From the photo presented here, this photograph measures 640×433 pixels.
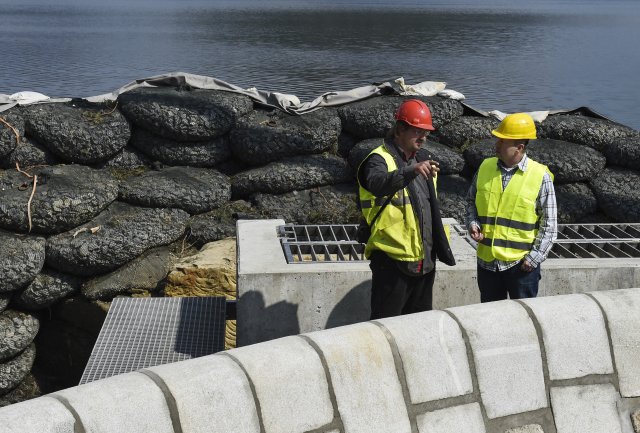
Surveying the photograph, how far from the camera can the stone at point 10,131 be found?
7824 millimetres

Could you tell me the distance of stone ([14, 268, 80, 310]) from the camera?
741 cm

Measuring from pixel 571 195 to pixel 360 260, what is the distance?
336 centimetres

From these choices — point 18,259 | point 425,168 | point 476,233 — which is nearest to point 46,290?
point 18,259

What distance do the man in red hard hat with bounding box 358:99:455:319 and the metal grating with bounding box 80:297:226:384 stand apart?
4.16ft

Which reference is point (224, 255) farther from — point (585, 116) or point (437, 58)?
point (437, 58)

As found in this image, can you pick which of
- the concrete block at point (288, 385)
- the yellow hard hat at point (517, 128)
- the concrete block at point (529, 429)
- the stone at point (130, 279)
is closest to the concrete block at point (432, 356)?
the concrete block at point (529, 429)

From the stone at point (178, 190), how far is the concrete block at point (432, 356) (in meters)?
4.61

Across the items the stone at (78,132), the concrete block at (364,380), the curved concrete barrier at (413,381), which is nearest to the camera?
the curved concrete barrier at (413,381)

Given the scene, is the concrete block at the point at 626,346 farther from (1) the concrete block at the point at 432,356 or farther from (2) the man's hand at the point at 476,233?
(2) the man's hand at the point at 476,233

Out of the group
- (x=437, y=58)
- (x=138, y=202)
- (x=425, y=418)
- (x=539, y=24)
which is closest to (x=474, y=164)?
(x=138, y=202)

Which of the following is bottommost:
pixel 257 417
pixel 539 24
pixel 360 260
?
pixel 539 24

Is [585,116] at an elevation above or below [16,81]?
above

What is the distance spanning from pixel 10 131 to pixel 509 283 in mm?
5118

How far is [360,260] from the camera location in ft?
18.3
